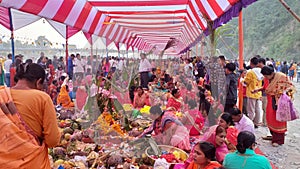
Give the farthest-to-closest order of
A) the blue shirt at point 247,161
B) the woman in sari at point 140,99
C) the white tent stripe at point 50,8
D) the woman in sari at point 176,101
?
the woman in sari at point 140,99 → the white tent stripe at point 50,8 → the woman in sari at point 176,101 → the blue shirt at point 247,161

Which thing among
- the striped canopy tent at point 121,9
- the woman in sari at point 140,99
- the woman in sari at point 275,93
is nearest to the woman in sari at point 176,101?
the woman in sari at point 140,99

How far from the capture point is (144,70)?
29.0ft

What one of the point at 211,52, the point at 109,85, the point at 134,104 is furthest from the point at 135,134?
the point at 211,52

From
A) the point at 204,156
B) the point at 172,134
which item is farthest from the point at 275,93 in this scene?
the point at 204,156

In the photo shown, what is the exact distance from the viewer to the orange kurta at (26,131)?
1979 mm

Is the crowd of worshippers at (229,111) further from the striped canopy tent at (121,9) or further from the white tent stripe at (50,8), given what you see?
the white tent stripe at (50,8)

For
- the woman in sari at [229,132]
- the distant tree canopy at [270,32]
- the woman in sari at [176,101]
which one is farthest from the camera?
the distant tree canopy at [270,32]

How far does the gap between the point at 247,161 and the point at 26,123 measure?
1.64 meters

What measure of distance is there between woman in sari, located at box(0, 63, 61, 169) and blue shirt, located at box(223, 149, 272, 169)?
4.42ft

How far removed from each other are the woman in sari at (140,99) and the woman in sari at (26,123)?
380 cm

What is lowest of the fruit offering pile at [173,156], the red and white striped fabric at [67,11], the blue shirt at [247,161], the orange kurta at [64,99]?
the fruit offering pile at [173,156]

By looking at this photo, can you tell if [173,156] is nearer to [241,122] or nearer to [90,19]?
[241,122]

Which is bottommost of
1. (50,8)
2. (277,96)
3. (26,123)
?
(277,96)

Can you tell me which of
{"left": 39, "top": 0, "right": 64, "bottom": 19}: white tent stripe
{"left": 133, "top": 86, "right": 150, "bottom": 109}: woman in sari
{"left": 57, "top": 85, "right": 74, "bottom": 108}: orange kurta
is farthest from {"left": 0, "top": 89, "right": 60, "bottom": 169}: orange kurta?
{"left": 57, "top": 85, "right": 74, "bottom": 108}: orange kurta
